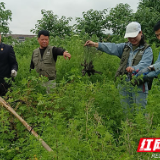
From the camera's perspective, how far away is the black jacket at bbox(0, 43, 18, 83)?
17.7ft

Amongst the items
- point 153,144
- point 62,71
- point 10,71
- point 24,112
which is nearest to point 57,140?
point 153,144

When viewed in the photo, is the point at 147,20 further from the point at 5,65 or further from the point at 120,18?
the point at 5,65

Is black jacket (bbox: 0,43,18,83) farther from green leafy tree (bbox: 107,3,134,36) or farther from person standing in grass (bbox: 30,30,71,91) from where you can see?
green leafy tree (bbox: 107,3,134,36)

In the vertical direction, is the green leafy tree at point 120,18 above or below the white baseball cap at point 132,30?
above

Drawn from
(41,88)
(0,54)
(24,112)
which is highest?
(0,54)

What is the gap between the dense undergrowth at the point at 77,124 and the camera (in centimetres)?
277

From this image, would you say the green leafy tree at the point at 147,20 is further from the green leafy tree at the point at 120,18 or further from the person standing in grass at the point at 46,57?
the person standing in grass at the point at 46,57

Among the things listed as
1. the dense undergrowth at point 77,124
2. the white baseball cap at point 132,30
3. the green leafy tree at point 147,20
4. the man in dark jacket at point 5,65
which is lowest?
the dense undergrowth at point 77,124

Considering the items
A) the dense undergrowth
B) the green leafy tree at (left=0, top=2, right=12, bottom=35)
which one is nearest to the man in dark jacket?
the dense undergrowth

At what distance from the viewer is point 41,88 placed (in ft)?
16.4

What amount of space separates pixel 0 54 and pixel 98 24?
32.3 ft

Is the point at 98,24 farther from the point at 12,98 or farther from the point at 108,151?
the point at 108,151

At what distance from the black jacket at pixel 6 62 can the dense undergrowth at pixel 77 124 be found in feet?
1.72

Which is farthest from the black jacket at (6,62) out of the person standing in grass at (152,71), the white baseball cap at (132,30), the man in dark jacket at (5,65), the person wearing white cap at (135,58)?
the person standing in grass at (152,71)
